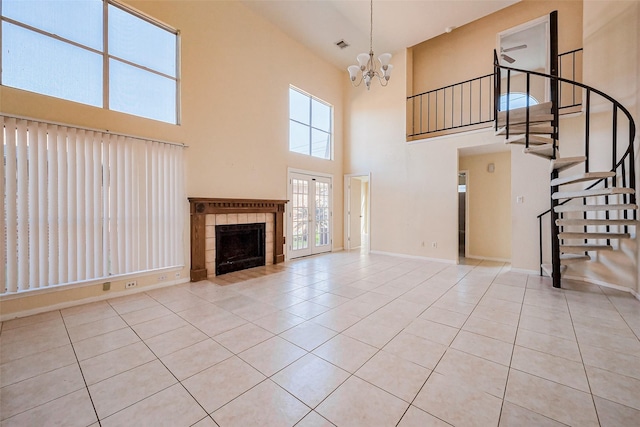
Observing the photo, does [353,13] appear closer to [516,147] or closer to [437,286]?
[516,147]

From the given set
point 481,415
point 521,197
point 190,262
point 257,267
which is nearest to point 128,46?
point 190,262

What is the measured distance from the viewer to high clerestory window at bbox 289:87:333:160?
6164 mm

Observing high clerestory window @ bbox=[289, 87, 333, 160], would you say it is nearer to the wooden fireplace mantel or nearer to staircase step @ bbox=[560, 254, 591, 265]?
the wooden fireplace mantel

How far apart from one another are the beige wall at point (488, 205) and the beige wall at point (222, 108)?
Answer: 14.1 feet

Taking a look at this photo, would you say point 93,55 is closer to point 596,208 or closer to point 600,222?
point 596,208

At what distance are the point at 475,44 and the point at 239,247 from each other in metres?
7.11

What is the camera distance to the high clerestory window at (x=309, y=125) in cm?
616

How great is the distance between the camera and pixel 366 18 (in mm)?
5320

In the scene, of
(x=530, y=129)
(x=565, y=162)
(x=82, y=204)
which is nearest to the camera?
(x=82, y=204)

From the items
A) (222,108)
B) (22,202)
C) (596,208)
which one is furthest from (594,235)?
(22,202)

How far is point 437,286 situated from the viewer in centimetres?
392

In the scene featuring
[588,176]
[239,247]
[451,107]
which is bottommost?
[239,247]

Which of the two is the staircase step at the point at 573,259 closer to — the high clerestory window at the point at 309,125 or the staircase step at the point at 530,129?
the staircase step at the point at 530,129

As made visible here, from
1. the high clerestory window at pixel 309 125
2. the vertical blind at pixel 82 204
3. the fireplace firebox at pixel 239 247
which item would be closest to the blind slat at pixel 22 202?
the vertical blind at pixel 82 204
